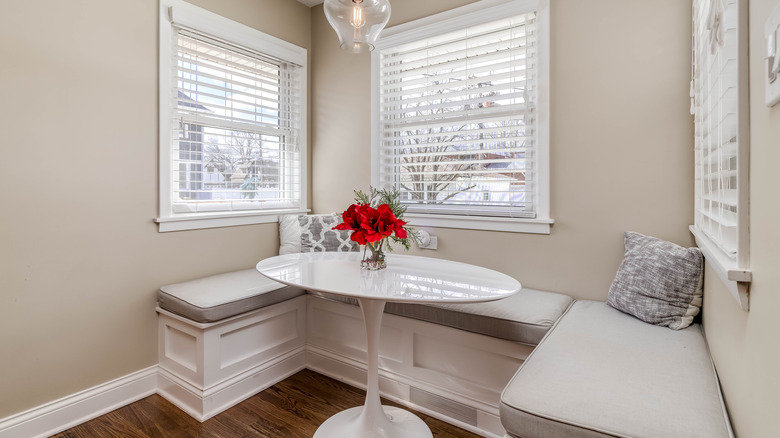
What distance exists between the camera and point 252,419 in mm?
2006

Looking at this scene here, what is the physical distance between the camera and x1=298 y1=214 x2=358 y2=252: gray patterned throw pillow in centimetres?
287

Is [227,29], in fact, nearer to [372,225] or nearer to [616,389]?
[372,225]

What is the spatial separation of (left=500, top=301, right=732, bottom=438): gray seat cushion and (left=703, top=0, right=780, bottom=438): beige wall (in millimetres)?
120

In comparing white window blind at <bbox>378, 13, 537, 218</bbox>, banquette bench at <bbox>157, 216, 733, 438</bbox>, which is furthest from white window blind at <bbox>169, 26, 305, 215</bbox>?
white window blind at <bbox>378, 13, 537, 218</bbox>

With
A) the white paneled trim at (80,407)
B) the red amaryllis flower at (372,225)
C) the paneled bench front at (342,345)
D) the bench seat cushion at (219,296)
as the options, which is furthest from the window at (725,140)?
the white paneled trim at (80,407)

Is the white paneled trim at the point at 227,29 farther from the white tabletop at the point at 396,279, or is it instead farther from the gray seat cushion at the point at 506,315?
the gray seat cushion at the point at 506,315

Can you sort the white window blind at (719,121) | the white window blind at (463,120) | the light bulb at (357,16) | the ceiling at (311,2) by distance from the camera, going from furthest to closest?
the ceiling at (311,2), the white window blind at (463,120), the light bulb at (357,16), the white window blind at (719,121)

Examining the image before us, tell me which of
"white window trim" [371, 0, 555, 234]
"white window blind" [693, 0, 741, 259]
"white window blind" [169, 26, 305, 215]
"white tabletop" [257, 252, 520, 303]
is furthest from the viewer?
"white window blind" [169, 26, 305, 215]

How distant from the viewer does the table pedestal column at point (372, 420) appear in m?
1.71

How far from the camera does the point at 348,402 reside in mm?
2154

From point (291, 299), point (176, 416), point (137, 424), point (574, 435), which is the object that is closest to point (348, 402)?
point (291, 299)

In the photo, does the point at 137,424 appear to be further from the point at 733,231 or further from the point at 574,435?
the point at 733,231

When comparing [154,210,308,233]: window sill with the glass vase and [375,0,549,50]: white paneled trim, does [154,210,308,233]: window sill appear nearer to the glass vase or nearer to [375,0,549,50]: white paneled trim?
the glass vase

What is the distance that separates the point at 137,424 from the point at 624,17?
10.5 feet
